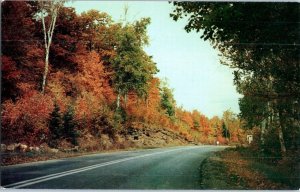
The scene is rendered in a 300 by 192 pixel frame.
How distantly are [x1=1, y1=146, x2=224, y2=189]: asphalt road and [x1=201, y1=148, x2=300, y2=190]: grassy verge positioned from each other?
1.86ft

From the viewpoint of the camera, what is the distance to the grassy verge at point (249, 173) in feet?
46.6

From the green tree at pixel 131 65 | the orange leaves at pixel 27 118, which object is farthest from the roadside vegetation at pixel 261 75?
the orange leaves at pixel 27 118

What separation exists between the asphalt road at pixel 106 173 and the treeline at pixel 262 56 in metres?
1.94

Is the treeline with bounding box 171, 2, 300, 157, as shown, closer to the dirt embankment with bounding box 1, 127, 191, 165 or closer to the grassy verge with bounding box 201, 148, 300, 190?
Answer: the grassy verge with bounding box 201, 148, 300, 190

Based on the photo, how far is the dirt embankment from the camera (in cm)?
1450

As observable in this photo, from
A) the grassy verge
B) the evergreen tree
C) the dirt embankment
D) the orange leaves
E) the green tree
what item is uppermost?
the green tree

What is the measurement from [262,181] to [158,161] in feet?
12.2

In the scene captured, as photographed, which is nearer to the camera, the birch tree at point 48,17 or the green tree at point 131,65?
the birch tree at point 48,17

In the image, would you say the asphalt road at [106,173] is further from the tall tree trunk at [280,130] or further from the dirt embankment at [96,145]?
the tall tree trunk at [280,130]

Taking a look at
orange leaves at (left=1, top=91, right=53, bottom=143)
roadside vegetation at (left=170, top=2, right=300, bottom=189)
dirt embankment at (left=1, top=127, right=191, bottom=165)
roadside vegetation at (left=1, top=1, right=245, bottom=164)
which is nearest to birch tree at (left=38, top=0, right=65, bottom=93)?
roadside vegetation at (left=1, top=1, right=245, bottom=164)

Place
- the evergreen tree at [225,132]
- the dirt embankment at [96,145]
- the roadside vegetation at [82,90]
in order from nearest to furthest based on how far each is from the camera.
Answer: the dirt embankment at [96,145], the roadside vegetation at [82,90], the evergreen tree at [225,132]

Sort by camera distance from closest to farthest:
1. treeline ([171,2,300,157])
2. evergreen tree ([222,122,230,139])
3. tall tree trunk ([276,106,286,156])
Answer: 1. treeline ([171,2,300,157])
2. tall tree trunk ([276,106,286,156])
3. evergreen tree ([222,122,230,139])

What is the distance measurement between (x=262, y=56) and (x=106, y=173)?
655cm

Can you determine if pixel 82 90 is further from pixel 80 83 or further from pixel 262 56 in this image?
pixel 262 56
